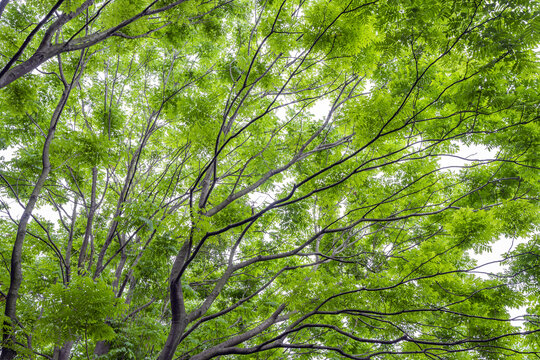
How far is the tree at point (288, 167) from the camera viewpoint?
9.00 feet

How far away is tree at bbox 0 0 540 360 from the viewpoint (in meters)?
2.74

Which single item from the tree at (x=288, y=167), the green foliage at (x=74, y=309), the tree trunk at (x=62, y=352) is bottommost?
the tree trunk at (x=62, y=352)

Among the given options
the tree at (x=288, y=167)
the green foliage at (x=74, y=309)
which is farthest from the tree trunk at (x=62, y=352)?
the green foliage at (x=74, y=309)

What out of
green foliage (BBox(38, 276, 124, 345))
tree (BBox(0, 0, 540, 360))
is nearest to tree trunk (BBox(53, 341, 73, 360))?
tree (BBox(0, 0, 540, 360))

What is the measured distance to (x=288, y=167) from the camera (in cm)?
380

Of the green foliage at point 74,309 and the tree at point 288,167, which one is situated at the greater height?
the tree at point 288,167

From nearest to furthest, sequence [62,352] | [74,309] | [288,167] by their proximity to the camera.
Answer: [74,309] → [288,167] → [62,352]

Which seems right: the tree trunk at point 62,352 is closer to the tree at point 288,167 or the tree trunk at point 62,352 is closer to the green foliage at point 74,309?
the tree at point 288,167

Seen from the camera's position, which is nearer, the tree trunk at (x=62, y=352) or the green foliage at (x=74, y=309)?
the green foliage at (x=74, y=309)

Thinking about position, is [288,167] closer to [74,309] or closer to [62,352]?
[74,309]

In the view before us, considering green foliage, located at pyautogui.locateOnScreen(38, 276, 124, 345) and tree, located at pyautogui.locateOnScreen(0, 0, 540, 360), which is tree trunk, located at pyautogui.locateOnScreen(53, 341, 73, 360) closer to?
tree, located at pyautogui.locateOnScreen(0, 0, 540, 360)

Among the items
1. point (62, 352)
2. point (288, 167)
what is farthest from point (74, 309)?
point (288, 167)

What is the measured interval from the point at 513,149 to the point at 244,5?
523 cm

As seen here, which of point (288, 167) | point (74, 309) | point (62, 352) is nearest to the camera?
point (74, 309)
